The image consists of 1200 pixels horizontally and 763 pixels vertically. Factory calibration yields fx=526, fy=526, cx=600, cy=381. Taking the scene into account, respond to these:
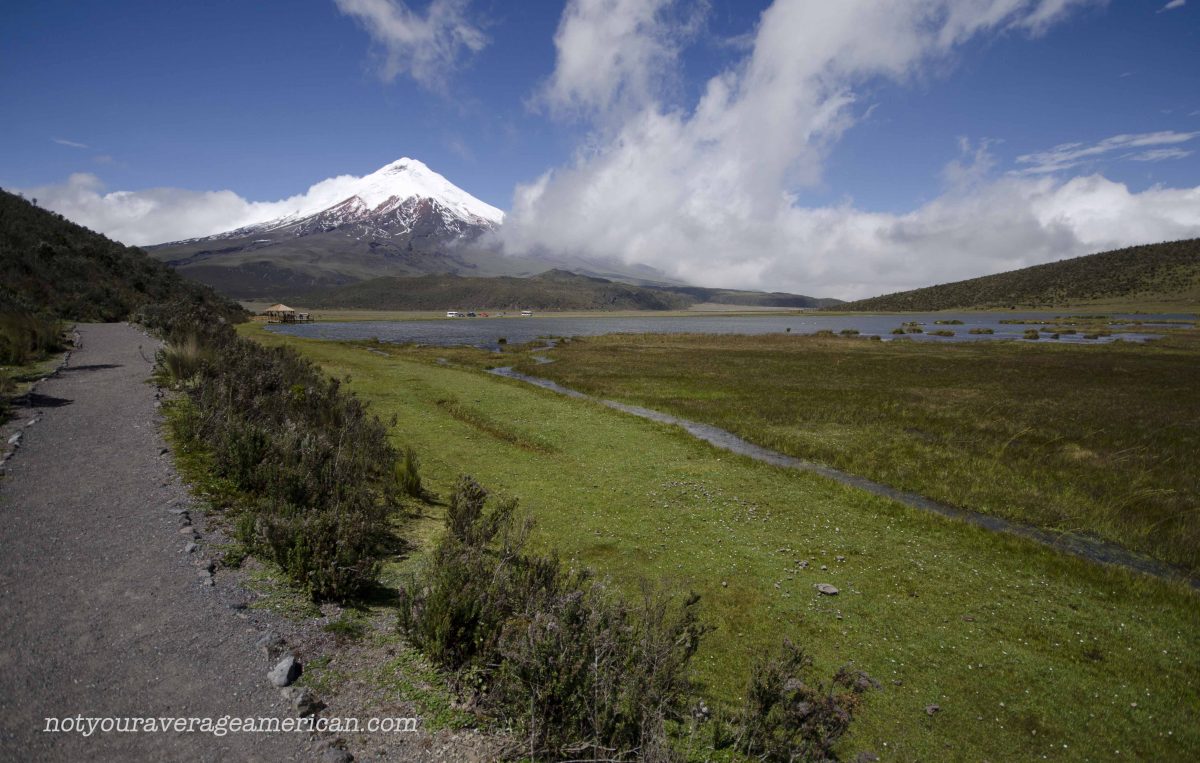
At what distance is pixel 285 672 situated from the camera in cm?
527

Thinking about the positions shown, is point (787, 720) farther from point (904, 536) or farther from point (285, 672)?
point (904, 536)

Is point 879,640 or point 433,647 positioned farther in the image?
point 879,640

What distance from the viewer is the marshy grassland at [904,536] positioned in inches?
303

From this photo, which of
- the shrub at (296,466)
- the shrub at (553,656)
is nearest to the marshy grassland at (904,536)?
the shrub at (553,656)

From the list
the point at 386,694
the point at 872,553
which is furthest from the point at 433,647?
the point at 872,553

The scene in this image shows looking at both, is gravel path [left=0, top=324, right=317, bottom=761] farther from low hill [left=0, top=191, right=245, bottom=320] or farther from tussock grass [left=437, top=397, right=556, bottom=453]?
low hill [left=0, top=191, right=245, bottom=320]

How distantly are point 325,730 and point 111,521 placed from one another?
6182 millimetres

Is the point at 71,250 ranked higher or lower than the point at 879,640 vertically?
higher

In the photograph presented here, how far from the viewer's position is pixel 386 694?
5418mm

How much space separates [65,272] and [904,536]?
64957 mm

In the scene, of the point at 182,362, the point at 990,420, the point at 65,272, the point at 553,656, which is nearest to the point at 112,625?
the point at 553,656

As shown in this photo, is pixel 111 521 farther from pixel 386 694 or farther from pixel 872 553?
pixel 872 553

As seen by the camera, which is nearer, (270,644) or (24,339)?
(270,644)

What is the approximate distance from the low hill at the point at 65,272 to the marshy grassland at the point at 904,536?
2669 cm
